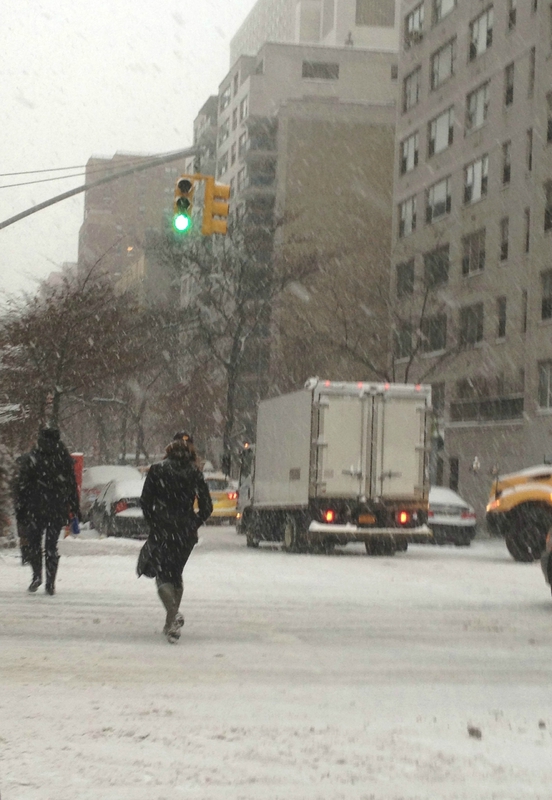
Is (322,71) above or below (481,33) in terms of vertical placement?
above

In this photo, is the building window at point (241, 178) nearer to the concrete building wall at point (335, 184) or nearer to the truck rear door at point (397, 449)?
the concrete building wall at point (335, 184)

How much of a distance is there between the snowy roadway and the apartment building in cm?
2740

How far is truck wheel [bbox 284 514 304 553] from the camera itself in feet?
79.7

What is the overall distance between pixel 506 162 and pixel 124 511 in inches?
992

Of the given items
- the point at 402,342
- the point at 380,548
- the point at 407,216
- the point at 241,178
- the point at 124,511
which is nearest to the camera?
the point at 380,548

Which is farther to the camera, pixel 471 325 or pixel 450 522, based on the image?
pixel 471 325

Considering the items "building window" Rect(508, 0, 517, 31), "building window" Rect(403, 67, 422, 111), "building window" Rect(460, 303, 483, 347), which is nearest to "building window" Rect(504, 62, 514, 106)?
"building window" Rect(508, 0, 517, 31)

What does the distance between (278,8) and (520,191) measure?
92.2m

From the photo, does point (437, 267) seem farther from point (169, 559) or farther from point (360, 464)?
point (169, 559)

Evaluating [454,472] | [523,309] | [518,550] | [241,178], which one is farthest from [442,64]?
[241,178]

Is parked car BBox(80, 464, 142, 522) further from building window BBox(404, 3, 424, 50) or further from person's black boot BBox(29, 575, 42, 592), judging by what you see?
building window BBox(404, 3, 424, 50)

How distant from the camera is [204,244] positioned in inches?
2196


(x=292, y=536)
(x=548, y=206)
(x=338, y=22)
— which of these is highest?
(x=338, y=22)

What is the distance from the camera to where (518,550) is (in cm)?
2334
